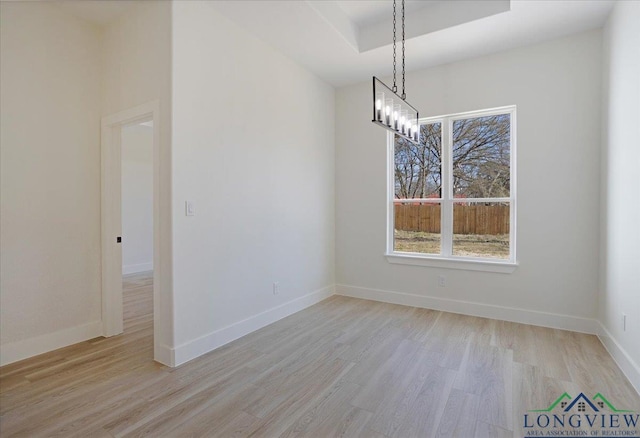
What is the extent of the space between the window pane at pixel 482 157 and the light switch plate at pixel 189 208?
3191mm

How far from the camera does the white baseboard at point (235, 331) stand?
109 inches

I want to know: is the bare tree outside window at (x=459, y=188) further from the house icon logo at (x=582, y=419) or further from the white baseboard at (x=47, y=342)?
the white baseboard at (x=47, y=342)

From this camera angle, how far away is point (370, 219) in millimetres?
4738

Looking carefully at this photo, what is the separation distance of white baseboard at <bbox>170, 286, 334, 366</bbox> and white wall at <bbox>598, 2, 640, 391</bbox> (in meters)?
3.16

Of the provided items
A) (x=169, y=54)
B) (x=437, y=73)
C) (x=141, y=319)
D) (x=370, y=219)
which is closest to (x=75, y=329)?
(x=141, y=319)

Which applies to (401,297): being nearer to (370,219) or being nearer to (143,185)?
(370,219)

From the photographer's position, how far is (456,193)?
13.8 ft

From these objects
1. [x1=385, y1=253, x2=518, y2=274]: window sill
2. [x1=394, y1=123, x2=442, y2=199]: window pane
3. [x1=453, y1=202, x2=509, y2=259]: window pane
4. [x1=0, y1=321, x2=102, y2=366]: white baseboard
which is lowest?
[x1=0, y1=321, x2=102, y2=366]: white baseboard

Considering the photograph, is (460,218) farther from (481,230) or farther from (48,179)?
(48,179)

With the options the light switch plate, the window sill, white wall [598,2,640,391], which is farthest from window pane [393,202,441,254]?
the light switch plate

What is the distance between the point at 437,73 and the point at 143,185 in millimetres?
6294

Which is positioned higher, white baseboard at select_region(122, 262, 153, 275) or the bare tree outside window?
the bare tree outside window

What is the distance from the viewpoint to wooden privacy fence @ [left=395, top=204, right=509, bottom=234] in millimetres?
3951

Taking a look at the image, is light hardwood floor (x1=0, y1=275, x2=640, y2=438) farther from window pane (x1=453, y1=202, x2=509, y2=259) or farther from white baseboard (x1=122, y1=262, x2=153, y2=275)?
white baseboard (x1=122, y1=262, x2=153, y2=275)
